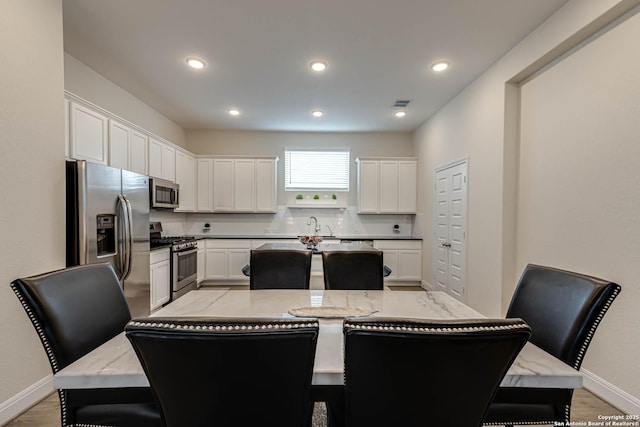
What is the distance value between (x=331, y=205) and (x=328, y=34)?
11.5ft

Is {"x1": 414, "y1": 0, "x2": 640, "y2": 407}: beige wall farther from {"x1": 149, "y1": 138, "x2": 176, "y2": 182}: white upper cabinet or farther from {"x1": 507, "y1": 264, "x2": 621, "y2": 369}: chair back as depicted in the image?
{"x1": 149, "y1": 138, "x2": 176, "y2": 182}: white upper cabinet

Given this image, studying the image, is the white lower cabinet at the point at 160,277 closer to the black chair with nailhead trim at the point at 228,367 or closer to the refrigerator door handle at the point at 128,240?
the refrigerator door handle at the point at 128,240

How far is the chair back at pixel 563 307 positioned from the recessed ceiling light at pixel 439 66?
8.20 ft

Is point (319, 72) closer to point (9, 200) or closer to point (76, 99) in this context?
point (76, 99)

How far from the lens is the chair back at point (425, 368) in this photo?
707 mm

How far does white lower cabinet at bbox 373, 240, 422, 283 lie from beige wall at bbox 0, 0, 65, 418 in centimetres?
431

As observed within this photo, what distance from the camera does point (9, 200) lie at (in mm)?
1775

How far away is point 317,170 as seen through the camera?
5.85 meters

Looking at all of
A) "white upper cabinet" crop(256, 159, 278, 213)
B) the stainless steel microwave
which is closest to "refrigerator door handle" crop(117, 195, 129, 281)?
the stainless steel microwave

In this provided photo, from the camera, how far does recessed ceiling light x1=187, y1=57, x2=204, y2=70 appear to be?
3.02m

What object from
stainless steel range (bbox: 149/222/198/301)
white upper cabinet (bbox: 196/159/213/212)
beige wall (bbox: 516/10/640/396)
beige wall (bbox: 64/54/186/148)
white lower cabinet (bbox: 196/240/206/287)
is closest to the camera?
beige wall (bbox: 516/10/640/396)

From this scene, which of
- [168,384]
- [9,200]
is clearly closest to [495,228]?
[168,384]

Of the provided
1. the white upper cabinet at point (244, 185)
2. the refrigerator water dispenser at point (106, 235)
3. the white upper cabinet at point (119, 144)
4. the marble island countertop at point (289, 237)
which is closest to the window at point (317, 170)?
the white upper cabinet at point (244, 185)

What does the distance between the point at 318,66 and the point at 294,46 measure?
43cm
